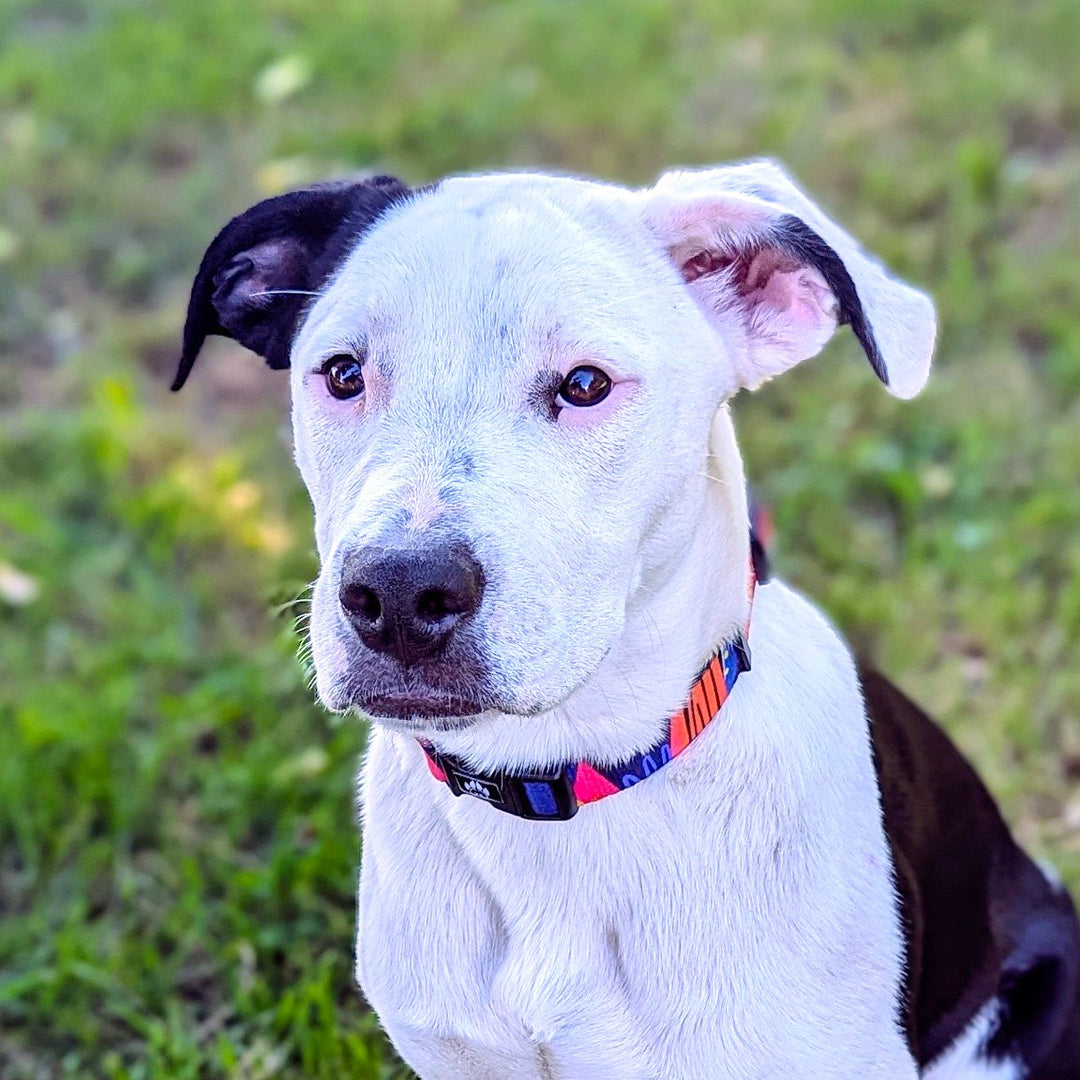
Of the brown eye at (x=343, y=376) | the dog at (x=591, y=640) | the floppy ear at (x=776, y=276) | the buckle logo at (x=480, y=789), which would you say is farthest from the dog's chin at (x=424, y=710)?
the floppy ear at (x=776, y=276)

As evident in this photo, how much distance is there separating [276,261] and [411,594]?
2.72ft

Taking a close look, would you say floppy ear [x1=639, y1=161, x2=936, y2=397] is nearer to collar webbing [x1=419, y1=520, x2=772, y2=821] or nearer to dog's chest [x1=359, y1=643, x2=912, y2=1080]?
collar webbing [x1=419, y1=520, x2=772, y2=821]

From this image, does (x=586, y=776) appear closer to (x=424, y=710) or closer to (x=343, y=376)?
(x=424, y=710)

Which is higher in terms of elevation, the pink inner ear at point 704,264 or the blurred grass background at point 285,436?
the pink inner ear at point 704,264

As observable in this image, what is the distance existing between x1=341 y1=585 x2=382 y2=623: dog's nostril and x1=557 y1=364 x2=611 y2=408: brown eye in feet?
Answer: 1.29

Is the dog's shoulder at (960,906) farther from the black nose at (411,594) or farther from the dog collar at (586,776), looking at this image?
the black nose at (411,594)

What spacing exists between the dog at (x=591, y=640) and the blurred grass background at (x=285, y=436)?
55 centimetres

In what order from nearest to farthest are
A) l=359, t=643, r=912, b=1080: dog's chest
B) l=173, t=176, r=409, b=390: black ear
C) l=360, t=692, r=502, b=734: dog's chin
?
l=360, t=692, r=502, b=734: dog's chin, l=359, t=643, r=912, b=1080: dog's chest, l=173, t=176, r=409, b=390: black ear

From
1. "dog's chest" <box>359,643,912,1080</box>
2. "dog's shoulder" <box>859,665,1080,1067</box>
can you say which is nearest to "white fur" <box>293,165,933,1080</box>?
"dog's chest" <box>359,643,912,1080</box>

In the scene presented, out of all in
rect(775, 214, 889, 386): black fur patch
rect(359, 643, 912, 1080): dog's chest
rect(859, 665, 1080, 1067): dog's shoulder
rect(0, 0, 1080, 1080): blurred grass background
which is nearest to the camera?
rect(775, 214, 889, 386): black fur patch

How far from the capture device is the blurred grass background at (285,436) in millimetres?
3664

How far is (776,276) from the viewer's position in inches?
93.3

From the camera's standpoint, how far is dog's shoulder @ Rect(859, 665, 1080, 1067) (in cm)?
255

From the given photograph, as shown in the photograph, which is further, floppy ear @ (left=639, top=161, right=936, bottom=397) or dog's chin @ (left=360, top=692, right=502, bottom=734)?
floppy ear @ (left=639, top=161, right=936, bottom=397)
